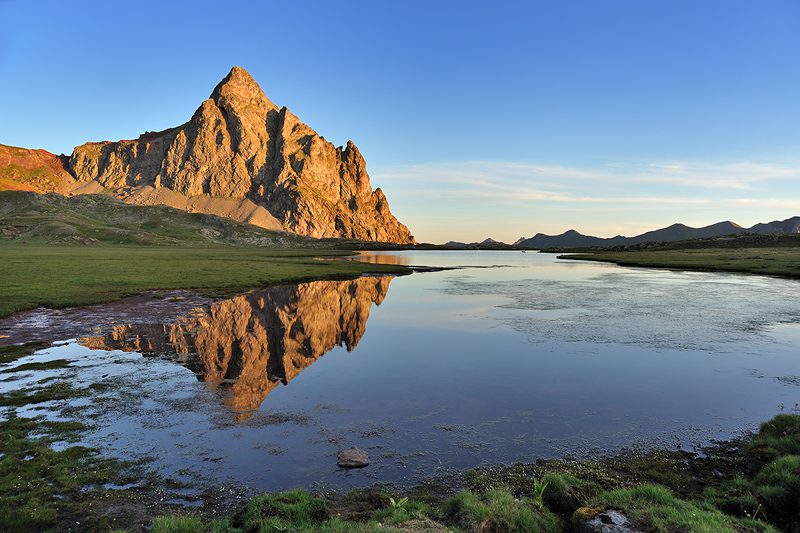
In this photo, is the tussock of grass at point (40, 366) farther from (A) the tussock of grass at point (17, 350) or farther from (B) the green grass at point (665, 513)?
(B) the green grass at point (665, 513)

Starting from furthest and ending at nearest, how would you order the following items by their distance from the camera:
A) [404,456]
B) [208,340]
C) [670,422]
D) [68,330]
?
[68,330], [208,340], [670,422], [404,456]

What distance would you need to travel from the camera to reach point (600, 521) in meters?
9.22

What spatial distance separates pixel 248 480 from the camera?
40.9 feet

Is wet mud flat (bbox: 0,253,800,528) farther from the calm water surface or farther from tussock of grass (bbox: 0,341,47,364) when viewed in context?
tussock of grass (bbox: 0,341,47,364)

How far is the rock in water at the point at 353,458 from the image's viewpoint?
44.2 ft

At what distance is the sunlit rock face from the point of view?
76.0 ft

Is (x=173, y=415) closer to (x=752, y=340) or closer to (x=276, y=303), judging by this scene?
(x=276, y=303)

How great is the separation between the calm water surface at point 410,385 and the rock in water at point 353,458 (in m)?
0.33

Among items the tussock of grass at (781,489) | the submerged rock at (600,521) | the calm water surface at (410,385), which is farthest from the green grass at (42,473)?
the tussock of grass at (781,489)

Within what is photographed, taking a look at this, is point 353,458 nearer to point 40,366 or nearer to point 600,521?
point 600,521

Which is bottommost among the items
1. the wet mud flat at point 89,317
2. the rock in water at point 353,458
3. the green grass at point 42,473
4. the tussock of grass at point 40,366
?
the rock in water at point 353,458

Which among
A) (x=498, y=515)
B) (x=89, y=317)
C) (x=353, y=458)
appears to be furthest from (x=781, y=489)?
(x=89, y=317)

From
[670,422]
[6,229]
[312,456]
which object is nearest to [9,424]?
[312,456]

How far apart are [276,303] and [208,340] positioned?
57.4 ft
